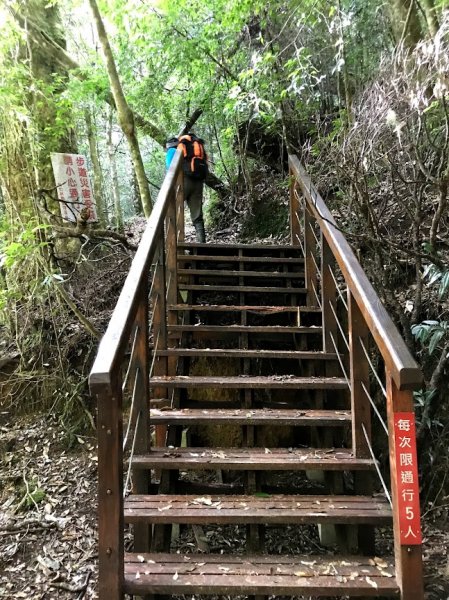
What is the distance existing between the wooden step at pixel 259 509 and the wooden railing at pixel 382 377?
0.55 ft

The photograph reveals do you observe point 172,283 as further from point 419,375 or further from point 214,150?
point 214,150

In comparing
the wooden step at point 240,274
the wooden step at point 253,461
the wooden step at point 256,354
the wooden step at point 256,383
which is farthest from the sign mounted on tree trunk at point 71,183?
the wooden step at point 253,461

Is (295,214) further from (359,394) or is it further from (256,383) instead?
(359,394)

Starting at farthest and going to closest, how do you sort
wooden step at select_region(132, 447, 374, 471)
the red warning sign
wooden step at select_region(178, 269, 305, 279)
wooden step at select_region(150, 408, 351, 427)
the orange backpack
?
1. the orange backpack
2. wooden step at select_region(178, 269, 305, 279)
3. wooden step at select_region(150, 408, 351, 427)
4. wooden step at select_region(132, 447, 374, 471)
5. the red warning sign

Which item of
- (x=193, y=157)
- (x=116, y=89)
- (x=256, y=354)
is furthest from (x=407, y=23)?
(x=256, y=354)

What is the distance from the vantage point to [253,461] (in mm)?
2408

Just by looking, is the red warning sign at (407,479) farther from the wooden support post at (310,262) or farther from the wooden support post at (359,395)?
the wooden support post at (310,262)

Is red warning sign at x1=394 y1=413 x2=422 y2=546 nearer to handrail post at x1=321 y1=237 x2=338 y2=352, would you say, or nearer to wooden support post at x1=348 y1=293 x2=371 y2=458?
wooden support post at x1=348 y1=293 x2=371 y2=458

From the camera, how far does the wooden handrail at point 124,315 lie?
1.67m

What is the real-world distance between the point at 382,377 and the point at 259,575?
2146 millimetres

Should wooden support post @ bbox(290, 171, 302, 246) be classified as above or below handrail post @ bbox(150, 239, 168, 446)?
above

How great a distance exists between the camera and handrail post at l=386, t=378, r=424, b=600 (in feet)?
5.76

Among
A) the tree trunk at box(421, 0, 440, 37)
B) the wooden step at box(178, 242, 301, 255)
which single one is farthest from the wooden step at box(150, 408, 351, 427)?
the tree trunk at box(421, 0, 440, 37)

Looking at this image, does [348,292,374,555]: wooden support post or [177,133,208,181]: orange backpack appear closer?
[348,292,374,555]: wooden support post
